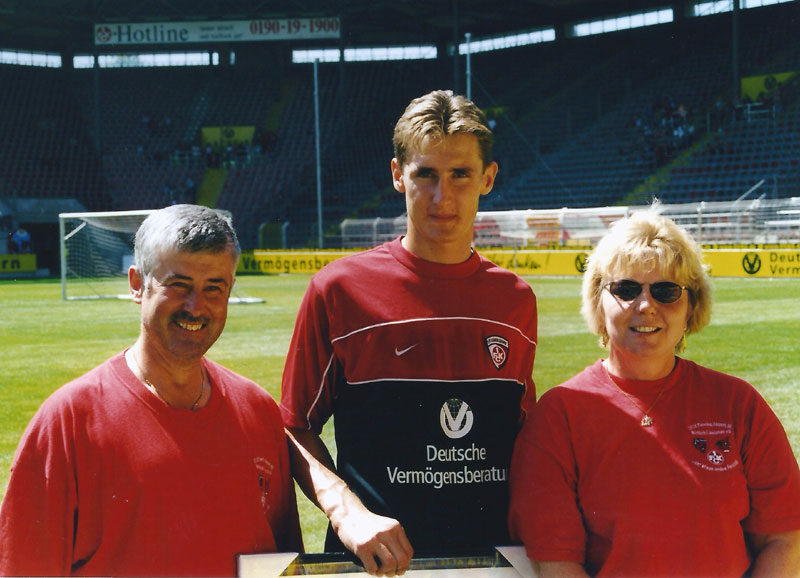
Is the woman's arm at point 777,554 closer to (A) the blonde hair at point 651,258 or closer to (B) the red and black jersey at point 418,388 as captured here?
(A) the blonde hair at point 651,258

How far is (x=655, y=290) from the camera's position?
2.66 meters

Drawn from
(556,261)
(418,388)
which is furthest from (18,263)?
(418,388)

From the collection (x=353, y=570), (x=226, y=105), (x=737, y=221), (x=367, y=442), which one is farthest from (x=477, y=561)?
(x=226, y=105)

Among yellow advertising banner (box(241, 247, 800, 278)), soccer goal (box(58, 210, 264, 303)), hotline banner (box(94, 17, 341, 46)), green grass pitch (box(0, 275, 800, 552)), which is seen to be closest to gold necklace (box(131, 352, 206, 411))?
green grass pitch (box(0, 275, 800, 552))

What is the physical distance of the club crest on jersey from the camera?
2922mm

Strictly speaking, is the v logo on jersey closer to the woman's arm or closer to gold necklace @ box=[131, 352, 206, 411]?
gold necklace @ box=[131, 352, 206, 411]

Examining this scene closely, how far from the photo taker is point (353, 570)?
93.2 inches

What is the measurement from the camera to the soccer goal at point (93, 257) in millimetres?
23688

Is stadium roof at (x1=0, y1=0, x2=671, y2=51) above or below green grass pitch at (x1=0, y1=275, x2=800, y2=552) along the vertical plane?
above

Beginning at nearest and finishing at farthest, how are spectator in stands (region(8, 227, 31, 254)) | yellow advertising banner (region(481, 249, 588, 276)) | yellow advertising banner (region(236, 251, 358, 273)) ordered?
yellow advertising banner (region(481, 249, 588, 276)), yellow advertising banner (region(236, 251, 358, 273)), spectator in stands (region(8, 227, 31, 254))

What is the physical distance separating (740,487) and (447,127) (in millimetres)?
1318

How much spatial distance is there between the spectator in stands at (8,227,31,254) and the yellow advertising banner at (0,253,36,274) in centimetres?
70

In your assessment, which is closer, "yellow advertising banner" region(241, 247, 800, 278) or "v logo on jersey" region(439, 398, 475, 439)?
"v logo on jersey" region(439, 398, 475, 439)

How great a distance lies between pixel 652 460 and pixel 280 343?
444 inches
